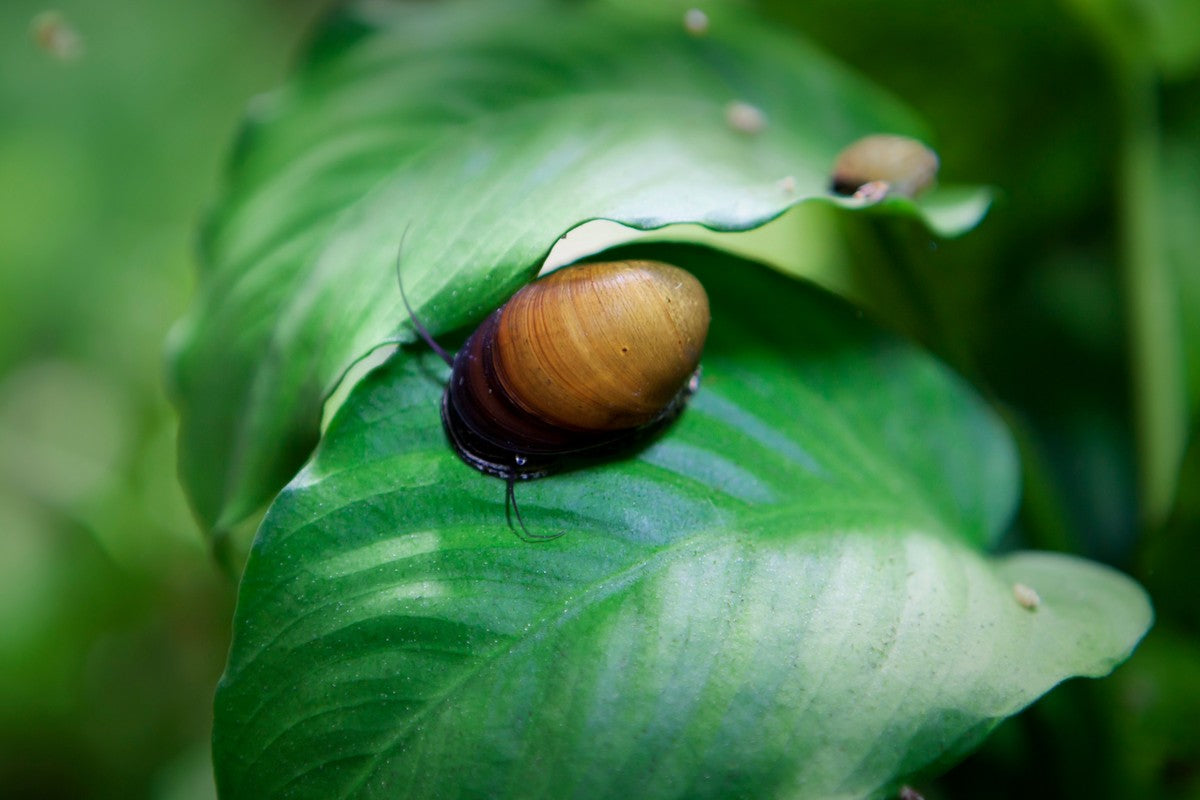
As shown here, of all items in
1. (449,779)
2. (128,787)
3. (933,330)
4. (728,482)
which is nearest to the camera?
(449,779)

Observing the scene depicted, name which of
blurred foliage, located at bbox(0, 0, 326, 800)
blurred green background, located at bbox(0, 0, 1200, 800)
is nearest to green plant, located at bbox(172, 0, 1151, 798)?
blurred green background, located at bbox(0, 0, 1200, 800)

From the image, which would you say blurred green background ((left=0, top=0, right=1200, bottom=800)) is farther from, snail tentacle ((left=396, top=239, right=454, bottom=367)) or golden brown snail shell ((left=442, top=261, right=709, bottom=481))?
snail tentacle ((left=396, top=239, right=454, bottom=367))

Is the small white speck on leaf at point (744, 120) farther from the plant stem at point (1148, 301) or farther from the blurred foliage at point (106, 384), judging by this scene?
the blurred foliage at point (106, 384)

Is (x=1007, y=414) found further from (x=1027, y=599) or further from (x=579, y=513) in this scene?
(x=579, y=513)

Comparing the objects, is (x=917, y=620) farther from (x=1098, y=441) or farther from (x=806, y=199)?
(x=1098, y=441)

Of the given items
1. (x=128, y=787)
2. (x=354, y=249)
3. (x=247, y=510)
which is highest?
(x=354, y=249)

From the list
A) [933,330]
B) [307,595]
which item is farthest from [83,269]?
[933,330]

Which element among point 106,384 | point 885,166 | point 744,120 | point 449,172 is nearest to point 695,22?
point 744,120
